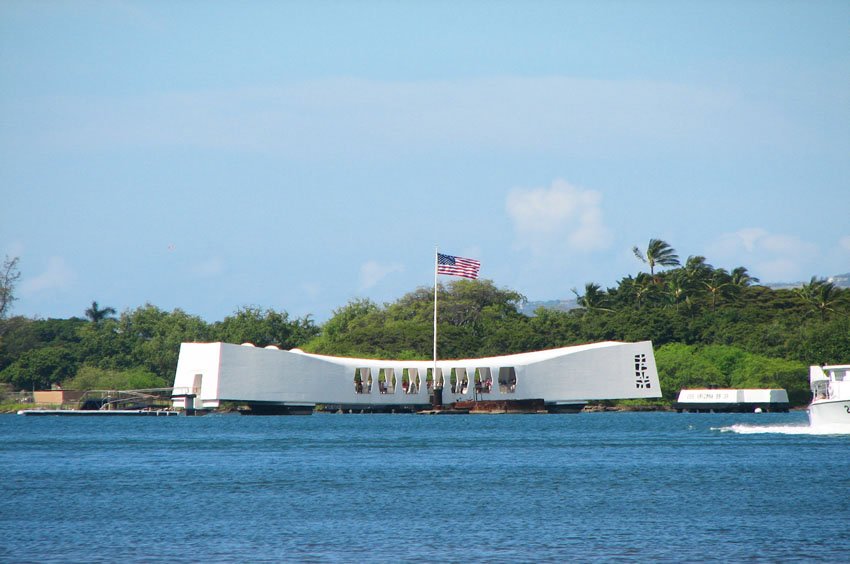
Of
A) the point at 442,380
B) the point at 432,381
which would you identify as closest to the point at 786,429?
the point at 442,380

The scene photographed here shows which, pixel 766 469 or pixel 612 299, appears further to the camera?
pixel 612 299

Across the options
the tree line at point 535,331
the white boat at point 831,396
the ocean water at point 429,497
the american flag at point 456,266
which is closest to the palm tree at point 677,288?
the tree line at point 535,331

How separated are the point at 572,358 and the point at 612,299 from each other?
21.2 meters

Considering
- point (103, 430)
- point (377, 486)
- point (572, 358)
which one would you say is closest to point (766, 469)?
point (377, 486)

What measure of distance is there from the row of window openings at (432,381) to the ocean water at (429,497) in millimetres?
23709

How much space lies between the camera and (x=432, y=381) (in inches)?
3100

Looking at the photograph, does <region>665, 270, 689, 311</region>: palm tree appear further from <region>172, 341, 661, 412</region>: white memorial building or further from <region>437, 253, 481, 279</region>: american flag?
<region>437, 253, 481, 279</region>: american flag

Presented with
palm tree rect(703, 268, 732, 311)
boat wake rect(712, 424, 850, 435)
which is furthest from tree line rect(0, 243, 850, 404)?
boat wake rect(712, 424, 850, 435)

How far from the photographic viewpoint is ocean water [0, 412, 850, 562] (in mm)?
20453

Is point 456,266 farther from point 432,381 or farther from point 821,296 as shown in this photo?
point 821,296

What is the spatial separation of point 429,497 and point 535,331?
6087 centimetres

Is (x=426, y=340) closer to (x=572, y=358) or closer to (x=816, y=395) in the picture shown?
(x=572, y=358)

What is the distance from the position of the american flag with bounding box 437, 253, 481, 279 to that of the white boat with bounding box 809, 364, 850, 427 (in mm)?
23875

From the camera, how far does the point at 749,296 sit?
306 feet
